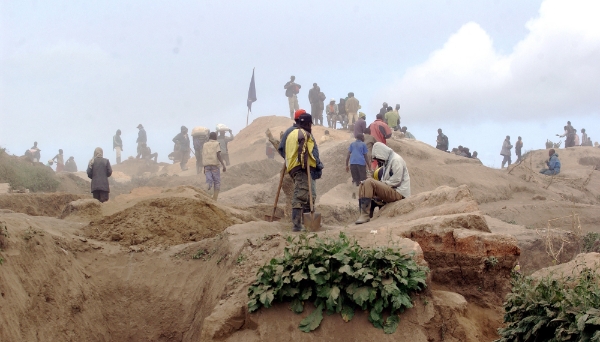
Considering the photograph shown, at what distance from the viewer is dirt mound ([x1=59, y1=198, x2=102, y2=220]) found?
9.16 m

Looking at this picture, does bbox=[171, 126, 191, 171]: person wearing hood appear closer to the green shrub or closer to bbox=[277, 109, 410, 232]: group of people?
the green shrub

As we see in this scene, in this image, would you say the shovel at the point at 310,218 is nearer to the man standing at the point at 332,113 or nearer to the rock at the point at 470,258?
the rock at the point at 470,258

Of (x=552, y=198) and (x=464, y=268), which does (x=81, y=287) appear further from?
(x=552, y=198)

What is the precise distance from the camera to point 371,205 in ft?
28.5

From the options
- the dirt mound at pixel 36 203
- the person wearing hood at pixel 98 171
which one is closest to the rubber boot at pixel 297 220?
the person wearing hood at pixel 98 171

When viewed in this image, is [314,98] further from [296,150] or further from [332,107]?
[296,150]

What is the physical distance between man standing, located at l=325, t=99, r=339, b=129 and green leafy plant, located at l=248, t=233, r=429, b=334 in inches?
769

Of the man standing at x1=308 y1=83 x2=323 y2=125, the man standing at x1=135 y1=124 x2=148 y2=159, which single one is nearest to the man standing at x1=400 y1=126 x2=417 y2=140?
the man standing at x1=308 y1=83 x2=323 y2=125

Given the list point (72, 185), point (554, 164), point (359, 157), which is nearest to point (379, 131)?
point (359, 157)

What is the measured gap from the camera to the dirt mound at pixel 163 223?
7.79 meters

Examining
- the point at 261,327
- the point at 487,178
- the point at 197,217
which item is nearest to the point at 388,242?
the point at 261,327

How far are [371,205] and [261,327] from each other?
3.82m

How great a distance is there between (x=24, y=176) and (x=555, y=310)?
1647cm

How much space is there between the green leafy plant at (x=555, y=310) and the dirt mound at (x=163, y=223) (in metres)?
4.56
